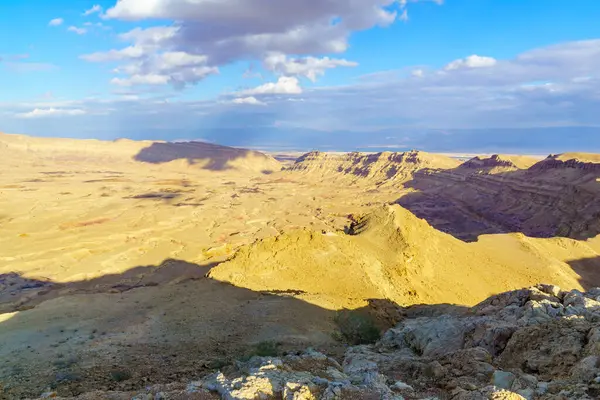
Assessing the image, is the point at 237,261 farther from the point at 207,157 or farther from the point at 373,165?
the point at 207,157

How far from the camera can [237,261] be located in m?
18.8

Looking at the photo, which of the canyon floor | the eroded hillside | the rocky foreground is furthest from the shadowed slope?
the rocky foreground

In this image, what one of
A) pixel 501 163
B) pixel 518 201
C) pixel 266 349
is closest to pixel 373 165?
pixel 501 163

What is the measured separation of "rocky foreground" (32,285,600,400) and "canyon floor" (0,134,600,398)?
7.44ft

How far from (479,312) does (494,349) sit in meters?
3.73

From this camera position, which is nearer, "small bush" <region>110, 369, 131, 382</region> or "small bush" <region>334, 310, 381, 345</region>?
"small bush" <region>110, 369, 131, 382</region>

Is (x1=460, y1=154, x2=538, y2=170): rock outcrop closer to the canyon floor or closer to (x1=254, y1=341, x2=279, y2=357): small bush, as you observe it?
the canyon floor

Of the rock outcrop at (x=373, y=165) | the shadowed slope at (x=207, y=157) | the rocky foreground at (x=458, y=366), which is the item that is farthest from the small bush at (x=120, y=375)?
the shadowed slope at (x=207, y=157)

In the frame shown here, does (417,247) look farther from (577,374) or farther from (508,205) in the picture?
(508,205)

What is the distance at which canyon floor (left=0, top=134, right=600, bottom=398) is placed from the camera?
10.9 metres

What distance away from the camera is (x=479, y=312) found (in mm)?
12523

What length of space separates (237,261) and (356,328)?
7.16 metres

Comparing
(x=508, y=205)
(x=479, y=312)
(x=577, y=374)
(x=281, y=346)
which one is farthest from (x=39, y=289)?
(x=508, y=205)

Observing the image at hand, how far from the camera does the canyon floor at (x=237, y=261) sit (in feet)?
35.9
